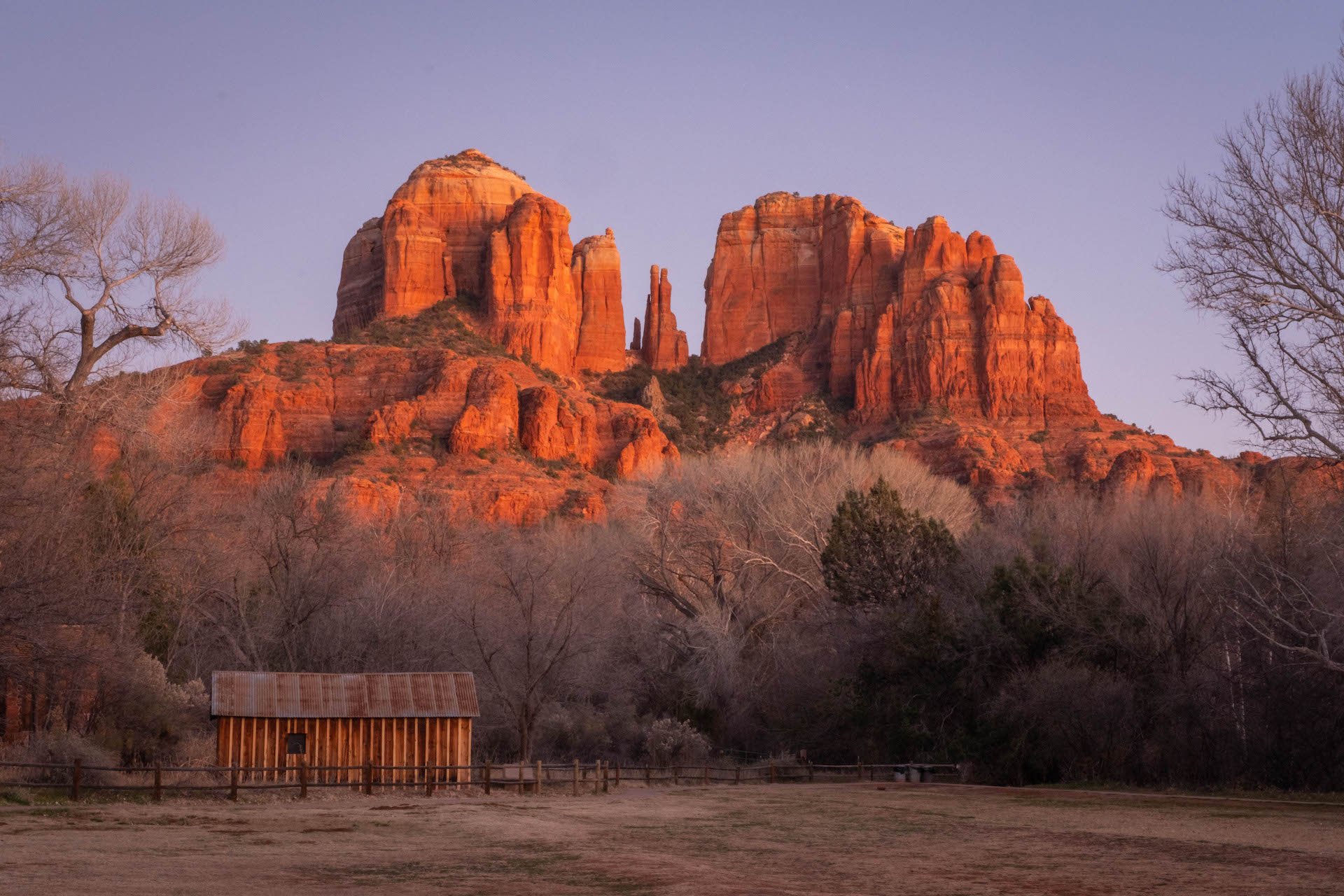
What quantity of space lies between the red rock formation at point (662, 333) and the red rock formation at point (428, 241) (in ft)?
55.7

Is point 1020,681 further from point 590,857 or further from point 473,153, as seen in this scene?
point 473,153

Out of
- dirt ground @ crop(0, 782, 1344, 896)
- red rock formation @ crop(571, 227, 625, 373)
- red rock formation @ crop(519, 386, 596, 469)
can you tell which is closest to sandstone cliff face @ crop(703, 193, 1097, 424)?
red rock formation @ crop(571, 227, 625, 373)

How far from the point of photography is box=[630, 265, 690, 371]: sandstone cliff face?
438ft

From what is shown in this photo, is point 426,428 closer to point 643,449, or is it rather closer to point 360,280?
point 643,449

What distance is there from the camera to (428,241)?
381 ft

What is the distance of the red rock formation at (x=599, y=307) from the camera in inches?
4978

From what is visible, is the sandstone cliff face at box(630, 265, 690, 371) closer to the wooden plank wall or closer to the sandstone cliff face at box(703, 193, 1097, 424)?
the sandstone cliff face at box(703, 193, 1097, 424)

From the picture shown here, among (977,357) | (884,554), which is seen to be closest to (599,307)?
(977,357)

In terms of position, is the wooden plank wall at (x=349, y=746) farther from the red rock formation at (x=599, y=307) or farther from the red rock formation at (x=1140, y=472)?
the red rock formation at (x=599, y=307)

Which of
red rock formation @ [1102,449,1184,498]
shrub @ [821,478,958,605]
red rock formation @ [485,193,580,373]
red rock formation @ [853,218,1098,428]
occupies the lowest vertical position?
shrub @ [821,478,958,605]

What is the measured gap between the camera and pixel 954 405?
106875 millimetres

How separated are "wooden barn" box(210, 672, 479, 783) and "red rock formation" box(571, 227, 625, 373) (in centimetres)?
9503

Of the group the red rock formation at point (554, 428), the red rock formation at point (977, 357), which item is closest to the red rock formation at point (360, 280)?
the red rock formation at point (554, 428)

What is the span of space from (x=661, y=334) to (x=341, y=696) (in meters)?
107
